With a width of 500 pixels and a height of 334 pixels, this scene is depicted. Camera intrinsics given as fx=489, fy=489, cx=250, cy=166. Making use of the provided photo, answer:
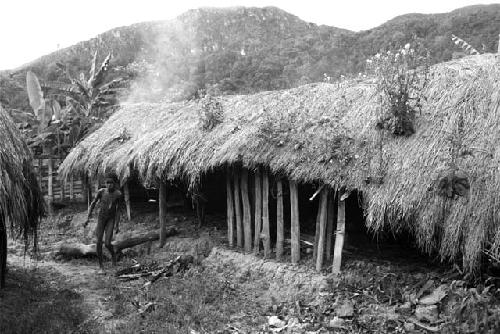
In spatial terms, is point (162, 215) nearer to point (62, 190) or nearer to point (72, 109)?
point (62, 190)

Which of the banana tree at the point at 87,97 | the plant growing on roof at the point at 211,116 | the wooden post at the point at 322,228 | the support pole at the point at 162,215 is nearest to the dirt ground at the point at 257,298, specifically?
the wooden post at the point at 322,228

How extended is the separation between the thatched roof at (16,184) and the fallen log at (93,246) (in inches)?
75.3

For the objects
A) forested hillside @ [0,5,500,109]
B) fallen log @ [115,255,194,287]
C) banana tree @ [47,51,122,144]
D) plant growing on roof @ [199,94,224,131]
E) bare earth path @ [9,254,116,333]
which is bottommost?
bare earth path @ [9,254,116,333]

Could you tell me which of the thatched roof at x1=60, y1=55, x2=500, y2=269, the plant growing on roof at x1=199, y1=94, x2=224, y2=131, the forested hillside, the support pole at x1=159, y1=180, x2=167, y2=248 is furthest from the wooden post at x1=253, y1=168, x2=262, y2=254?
the forested hillside

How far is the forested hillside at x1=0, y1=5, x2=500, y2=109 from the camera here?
2305 centimetres

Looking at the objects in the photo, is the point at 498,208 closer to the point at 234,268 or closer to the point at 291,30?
the point at 234,268

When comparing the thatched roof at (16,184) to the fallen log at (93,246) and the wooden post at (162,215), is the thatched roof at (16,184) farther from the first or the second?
the wooden post at (162,215)

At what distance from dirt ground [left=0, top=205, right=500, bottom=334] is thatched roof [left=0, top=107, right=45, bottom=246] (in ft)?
3.80

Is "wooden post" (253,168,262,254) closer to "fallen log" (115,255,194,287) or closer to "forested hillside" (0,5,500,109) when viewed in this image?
"fallen log" (115,255,194,287)

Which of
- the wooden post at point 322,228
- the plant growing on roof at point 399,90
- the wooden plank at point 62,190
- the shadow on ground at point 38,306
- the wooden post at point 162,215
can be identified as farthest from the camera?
the wooden plank at point 62,190

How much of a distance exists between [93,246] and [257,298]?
416cm

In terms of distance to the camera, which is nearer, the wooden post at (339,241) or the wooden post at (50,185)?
the wooden post at (339,241)

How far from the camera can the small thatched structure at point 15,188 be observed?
6.40 meters

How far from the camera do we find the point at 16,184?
21.8 feet
